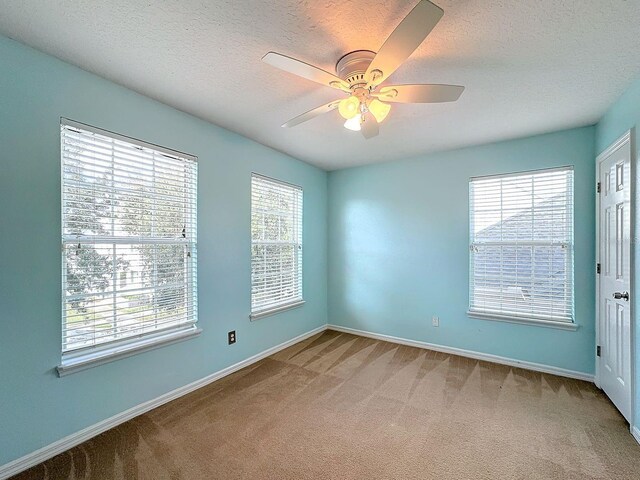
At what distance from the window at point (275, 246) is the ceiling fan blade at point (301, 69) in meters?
1.71

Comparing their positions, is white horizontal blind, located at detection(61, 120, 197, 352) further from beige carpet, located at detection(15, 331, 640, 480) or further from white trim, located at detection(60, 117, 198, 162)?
beige carpet, located at detection(15, 331, 640, 480)

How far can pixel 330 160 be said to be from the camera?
3.78 metres

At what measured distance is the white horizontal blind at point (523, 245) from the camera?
2.79 metres

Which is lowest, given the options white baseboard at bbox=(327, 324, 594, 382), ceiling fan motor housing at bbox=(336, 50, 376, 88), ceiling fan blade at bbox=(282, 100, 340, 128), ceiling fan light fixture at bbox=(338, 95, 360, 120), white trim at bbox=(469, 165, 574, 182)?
white baseboard at bbox=(327, 324, 594, 382)

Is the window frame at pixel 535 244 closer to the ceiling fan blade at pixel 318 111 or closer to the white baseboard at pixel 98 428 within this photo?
the ceiling fan blade at pixel 318 111

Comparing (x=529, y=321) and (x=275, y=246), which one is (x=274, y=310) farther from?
(x=529, y=321)

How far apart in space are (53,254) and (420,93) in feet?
7.80

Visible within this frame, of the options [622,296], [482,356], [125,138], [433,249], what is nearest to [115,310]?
[125,138]

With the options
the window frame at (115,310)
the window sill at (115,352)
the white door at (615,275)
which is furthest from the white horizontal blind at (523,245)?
the window sill at (115,352)

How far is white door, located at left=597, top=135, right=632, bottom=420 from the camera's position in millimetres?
2033

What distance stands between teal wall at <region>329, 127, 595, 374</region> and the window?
2.36 ft

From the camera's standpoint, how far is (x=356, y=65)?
1593 millimetres

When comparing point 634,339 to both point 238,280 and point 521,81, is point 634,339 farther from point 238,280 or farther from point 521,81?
point 238,280

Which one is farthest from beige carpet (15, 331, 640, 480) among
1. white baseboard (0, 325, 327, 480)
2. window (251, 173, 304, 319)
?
window (251, 173, 304, 319)
